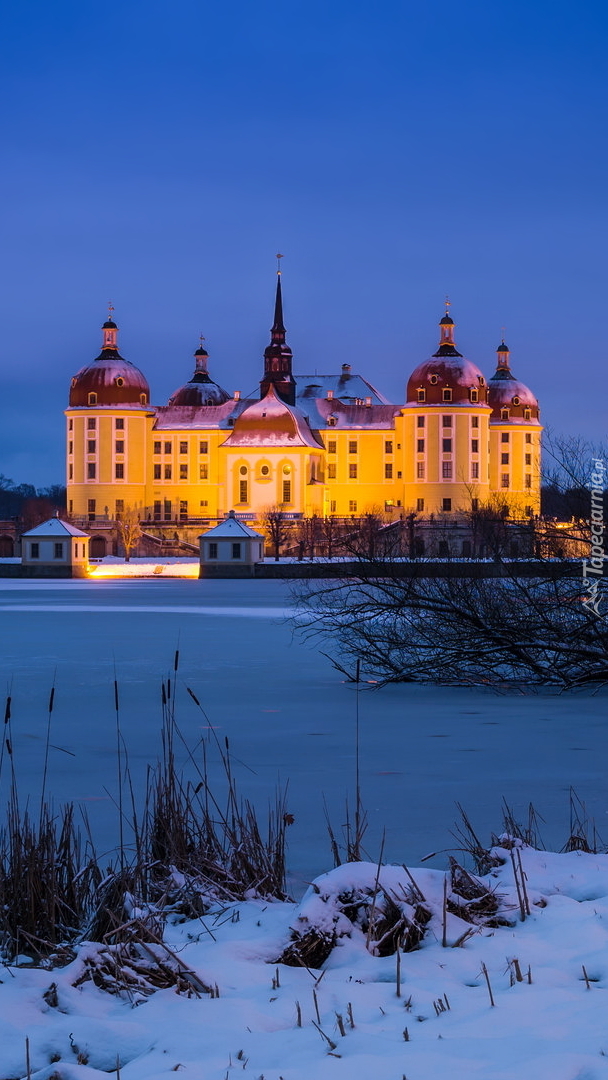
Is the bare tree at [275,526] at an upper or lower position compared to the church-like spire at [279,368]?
lower

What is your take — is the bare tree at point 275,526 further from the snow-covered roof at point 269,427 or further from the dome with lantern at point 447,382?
the dome with lantern at point 447,382

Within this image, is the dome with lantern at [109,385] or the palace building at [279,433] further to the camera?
the dome with lantern at [109,385]

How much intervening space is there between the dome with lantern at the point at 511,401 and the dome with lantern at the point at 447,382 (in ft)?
23.9

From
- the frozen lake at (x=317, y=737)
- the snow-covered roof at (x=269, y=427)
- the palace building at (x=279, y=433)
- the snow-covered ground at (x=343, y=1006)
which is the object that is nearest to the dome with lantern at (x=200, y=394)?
the palace building at (x=279, y=433)

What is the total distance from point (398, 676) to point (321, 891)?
379 inches

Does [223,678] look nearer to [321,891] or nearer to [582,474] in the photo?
[582,474]

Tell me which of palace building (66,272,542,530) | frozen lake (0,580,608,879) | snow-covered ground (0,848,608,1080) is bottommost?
frozen lake (0,580,608,879)

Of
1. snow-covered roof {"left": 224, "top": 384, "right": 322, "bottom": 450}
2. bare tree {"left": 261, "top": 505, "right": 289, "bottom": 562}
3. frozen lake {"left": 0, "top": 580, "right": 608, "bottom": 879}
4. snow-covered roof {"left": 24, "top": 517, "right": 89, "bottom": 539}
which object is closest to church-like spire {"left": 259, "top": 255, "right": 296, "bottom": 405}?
snow-covered roof {"left": 224, "top": 384, "right": 322, "bottom": 450}

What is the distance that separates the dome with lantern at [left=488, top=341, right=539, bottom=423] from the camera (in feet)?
436

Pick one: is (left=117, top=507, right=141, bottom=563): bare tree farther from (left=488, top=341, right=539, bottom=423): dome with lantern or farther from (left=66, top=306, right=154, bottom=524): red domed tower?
(left=488, top=341, right=539, bottom=423): dome with lantern

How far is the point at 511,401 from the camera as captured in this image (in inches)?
5246

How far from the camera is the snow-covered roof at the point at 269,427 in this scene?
118 metres

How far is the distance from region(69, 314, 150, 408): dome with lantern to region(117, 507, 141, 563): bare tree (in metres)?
11.7

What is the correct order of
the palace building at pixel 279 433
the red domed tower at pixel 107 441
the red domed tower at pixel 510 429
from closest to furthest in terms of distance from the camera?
1. the palace building at pixel 279 433
2. the red domed tower at pixel 107 441
3. the red domed tower at pixel 510 429
